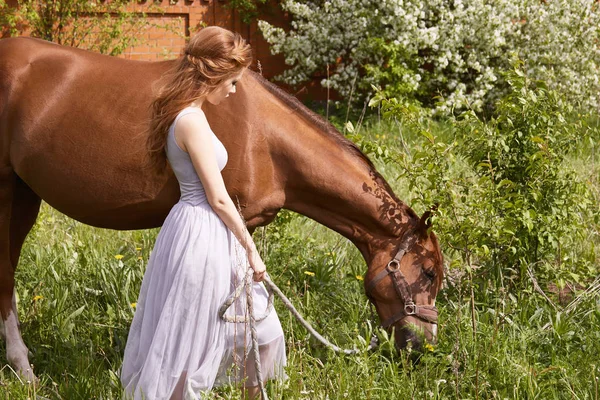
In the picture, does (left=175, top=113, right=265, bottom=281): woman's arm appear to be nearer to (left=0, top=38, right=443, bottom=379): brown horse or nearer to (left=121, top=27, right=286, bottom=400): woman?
(left=121, top=27, right=286, bottom=400): woman

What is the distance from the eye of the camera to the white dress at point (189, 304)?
314 cm

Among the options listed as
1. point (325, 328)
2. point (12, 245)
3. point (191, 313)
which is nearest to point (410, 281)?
point (325, 328)

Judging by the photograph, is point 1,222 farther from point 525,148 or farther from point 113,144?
point 525,148

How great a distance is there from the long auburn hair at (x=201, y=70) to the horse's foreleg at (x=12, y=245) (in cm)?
140

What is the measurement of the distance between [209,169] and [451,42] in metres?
7.54

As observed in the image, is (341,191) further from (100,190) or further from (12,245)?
(12,245)

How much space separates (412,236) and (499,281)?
1.04 meters

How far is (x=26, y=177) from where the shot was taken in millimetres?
4074

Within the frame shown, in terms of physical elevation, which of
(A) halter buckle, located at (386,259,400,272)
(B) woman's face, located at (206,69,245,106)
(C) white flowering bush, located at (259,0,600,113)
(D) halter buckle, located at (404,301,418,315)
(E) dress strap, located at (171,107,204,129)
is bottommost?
(C) white flowering bush, located at (259,0,600,113)

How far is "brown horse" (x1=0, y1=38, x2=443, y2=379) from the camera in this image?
3869 mm

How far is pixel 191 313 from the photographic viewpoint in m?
3.16

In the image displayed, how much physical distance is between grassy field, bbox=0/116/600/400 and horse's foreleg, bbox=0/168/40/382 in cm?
11

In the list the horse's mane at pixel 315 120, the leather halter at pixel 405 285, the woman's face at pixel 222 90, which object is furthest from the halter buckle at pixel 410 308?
the woman's face at pixel 222 90

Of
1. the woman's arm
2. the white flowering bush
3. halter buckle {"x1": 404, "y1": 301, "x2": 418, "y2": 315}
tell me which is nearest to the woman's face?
the woman's arm
